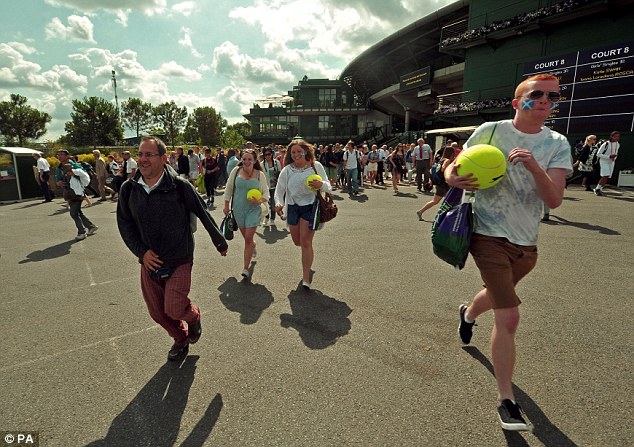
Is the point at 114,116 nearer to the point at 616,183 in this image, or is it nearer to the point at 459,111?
the point at 459,111

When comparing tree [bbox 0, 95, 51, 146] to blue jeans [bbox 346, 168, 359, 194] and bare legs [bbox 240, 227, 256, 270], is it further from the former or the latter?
bare legs [bbox 240, 227, 256, 270]

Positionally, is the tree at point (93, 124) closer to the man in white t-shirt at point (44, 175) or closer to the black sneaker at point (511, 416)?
the man in white t-shirt at point (44, 175)

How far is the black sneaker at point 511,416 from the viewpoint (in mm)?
2000

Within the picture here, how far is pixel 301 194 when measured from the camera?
439 cm

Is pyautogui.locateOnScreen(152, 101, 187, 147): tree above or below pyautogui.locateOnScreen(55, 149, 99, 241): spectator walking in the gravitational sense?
above

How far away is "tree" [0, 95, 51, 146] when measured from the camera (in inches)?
2016

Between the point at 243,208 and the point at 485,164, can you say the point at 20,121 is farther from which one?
the point at 485,164

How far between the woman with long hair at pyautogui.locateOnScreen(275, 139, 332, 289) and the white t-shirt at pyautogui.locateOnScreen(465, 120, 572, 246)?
231cm

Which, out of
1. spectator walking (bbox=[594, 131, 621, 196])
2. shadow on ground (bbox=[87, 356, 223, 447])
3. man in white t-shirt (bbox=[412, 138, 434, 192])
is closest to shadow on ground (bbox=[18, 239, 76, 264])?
shadow on ground (bbox=[87, 356, 223, 447])

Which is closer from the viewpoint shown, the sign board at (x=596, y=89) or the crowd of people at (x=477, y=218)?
the crowd of people at (x=477, y=218)

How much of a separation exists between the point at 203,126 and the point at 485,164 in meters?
83.9

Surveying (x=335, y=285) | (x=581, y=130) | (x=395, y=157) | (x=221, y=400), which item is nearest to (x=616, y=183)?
(x=581, y=130)

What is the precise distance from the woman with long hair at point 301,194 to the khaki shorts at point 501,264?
2346mm

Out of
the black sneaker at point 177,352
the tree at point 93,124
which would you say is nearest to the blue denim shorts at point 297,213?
the black sneaker at point 177,352
